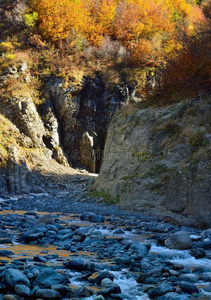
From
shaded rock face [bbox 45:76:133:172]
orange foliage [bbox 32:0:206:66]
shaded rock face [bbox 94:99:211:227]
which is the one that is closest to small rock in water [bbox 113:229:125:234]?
shaded rock face [bbox 94:99:211:227]

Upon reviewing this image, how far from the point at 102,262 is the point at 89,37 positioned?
1306 inches

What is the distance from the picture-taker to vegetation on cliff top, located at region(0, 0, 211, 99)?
101 ft

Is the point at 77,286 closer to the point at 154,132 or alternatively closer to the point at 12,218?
the point at 12,218

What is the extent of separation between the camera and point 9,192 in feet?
53.7

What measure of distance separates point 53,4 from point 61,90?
Result: 10.4 m

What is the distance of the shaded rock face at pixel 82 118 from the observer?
28859mm

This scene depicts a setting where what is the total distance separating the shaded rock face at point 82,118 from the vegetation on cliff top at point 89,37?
50.7 inches

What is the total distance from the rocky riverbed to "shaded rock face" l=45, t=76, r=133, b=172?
65.2 ft

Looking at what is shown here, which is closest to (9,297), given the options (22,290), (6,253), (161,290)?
(22,290)

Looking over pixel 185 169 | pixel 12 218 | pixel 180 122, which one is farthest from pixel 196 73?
pixel 12 218

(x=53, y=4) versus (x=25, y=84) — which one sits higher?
(x=53, y=4)

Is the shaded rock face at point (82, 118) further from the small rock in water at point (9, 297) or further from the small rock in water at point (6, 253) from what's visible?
the small rock in water at point (9, 297)

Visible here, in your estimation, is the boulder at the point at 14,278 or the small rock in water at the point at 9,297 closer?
the small rock in water at the point at 9,297

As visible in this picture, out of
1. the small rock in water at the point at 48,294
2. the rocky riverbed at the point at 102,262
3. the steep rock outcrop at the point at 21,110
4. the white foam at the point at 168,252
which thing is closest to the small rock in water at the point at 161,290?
the rocky riverbed at the point at 102,262
